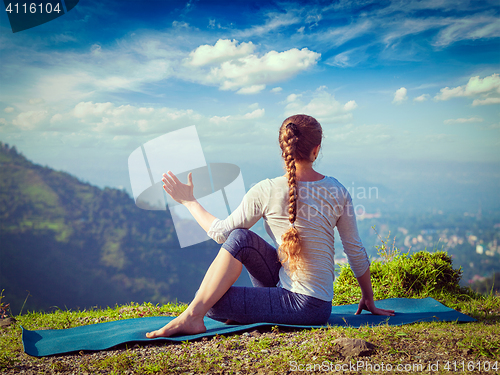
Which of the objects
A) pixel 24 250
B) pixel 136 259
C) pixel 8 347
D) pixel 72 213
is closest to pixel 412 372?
pixel 8 347

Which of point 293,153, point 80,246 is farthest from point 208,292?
point 80,246

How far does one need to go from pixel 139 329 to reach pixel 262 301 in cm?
102

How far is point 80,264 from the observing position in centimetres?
2736

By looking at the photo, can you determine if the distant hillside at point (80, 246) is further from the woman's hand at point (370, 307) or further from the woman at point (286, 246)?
the woman at point (286, 246)

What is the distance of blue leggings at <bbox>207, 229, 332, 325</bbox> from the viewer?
2.41 meters

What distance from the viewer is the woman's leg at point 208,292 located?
231 centimetres

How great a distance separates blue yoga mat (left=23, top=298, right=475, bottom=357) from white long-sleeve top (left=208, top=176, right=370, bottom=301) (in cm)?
37

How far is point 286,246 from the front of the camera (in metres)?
2.29

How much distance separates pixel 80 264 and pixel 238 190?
2704 cm

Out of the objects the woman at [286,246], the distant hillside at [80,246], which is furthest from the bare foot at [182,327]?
the distant hillside at [80,246]

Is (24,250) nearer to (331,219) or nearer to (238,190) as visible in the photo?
(238,190)

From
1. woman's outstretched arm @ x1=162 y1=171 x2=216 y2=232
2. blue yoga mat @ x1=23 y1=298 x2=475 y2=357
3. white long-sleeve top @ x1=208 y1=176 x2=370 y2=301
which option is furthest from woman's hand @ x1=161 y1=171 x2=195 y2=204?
blue yoga mat @ x1=23 y1=298 x2=475 y2=357

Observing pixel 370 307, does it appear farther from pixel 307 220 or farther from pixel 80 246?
pixel 80 246

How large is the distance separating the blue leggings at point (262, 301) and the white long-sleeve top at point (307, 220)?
0.07 metres
